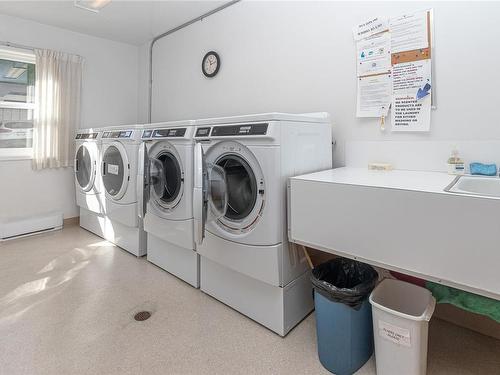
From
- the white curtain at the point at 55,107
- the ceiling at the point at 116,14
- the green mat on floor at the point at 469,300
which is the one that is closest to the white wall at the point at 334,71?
the ceiling at the point at 116,14

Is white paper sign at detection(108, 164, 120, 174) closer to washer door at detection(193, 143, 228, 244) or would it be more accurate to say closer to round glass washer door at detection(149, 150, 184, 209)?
round glass washer door at detection(149, 150, 184, 209)

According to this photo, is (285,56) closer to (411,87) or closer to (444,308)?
(411,87)

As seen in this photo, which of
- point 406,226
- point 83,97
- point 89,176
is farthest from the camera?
point 83,97

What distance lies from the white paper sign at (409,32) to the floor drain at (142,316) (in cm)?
233

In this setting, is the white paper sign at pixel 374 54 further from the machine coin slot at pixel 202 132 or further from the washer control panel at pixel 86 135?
the washer control panel at pixel 86 135

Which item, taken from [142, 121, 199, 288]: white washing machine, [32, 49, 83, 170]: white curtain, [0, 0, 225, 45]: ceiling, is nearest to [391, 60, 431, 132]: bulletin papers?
[142, 121, 199, 288]: white washing machine

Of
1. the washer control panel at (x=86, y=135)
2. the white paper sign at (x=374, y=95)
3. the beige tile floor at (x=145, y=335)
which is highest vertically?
the white paper sign at (x=374, y=95)

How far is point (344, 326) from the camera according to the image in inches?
56.6

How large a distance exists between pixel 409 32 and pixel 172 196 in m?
1.97

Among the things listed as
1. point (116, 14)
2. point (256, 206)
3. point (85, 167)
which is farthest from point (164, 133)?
point (116, 14)

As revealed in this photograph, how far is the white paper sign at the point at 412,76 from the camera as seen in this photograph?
1804 millimetres

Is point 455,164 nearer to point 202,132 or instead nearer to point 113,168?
point 202,132

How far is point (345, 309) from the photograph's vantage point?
1434 mm

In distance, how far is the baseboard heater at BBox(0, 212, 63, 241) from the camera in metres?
3.29
